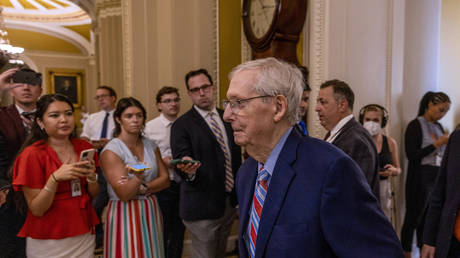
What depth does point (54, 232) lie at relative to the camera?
1.83 meters

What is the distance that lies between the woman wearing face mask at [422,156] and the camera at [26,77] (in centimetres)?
339

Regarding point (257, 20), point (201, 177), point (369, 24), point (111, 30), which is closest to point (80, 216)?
point (201, 177)

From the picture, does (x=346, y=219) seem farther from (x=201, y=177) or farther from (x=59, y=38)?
(x=59, y=38)

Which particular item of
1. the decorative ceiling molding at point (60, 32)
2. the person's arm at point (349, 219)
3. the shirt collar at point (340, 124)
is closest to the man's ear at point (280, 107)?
the person's arm at point (349, 219)

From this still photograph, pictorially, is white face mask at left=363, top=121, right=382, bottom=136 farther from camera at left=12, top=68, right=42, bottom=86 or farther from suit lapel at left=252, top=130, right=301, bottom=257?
camera at left=12, top=68, right=42, bottom=86

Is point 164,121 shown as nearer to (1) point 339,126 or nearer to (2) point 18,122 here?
(2) point 18,122

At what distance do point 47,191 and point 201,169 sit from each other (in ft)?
3.13

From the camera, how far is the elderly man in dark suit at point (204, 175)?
2.27m

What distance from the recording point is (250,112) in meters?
1.07

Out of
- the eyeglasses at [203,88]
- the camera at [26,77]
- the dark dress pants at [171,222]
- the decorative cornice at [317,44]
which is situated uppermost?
the decorative cornice at [317,44]

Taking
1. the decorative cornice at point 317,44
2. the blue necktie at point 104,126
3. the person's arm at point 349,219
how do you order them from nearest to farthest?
the person's arm at point 349,219
the decorative cornice at point 317,44
the blue necktie at point 104,126

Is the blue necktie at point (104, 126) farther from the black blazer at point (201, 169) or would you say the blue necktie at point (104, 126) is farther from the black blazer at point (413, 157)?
the black blazer at point (413, 157)

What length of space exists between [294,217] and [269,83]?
431 millimetres

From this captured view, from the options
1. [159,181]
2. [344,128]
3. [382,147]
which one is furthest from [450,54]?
[159,181]
